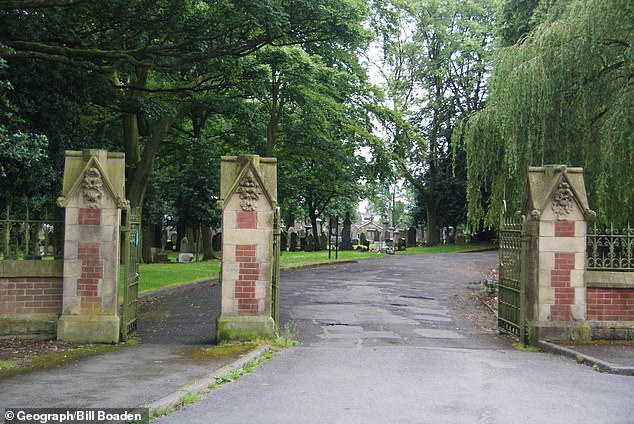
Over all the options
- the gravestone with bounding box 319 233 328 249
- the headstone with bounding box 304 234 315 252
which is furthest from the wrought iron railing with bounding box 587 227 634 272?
the gravestone with bounding box 319 233 328 249

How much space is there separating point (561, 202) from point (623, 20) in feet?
16.8

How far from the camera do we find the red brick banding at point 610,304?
35.4 ft

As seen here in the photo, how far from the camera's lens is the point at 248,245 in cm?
1045

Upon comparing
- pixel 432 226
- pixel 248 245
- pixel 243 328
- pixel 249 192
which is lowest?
pixel 243 328

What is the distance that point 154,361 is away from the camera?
8.57m

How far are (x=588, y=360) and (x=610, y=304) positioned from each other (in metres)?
2.11

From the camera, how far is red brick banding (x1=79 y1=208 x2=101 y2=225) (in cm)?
1028

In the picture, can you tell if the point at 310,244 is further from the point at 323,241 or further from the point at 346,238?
the point at 346,238

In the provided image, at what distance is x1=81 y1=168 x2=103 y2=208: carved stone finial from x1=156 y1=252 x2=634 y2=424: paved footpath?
12.3 feet

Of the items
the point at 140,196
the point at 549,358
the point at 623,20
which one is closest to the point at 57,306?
the point at 549,358

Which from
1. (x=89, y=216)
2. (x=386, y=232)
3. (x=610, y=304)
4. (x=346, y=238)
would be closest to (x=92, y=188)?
(x=89, y=216)

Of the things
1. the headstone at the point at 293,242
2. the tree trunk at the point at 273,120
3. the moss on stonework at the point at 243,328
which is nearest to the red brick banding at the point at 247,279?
the moss on stonework at the point at 243,328

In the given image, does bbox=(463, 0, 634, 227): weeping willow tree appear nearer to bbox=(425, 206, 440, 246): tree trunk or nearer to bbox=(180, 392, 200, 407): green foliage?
bbox=(180, 392, 200, 407): green foliage

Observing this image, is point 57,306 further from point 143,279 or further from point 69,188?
point 143,279
